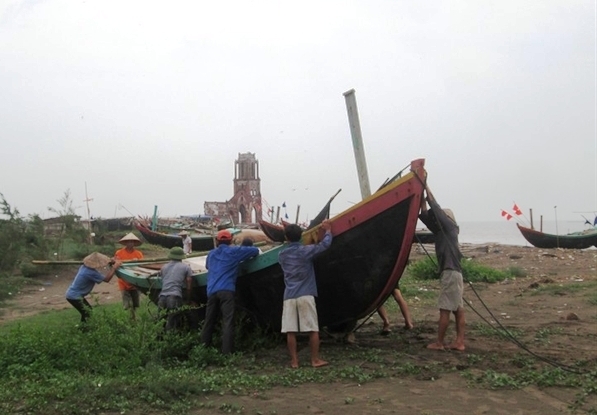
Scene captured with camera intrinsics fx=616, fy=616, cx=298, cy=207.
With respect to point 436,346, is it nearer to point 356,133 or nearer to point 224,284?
point 224,284

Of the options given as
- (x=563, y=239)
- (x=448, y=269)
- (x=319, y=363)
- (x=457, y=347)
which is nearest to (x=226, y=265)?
(x=319, y=363)

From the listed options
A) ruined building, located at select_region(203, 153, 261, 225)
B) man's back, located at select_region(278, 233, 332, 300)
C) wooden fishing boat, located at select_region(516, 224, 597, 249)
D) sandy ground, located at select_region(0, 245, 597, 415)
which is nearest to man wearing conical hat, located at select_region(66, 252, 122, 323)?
sandy ground, located at select_region(0, 245, 597, 415)

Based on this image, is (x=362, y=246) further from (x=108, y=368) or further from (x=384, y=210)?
(x=108, y=368)

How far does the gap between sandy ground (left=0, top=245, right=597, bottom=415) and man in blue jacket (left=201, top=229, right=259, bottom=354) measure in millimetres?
556

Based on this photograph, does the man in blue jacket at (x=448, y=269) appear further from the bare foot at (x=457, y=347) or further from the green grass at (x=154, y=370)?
the green grass at (x=154, y=370)

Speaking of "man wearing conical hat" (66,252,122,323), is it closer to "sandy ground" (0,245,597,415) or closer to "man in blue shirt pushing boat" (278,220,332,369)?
"sandy ground" (0,245,597,415)

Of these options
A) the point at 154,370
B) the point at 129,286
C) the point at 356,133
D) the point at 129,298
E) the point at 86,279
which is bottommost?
the point at 154,370

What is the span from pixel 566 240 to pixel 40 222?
21.9 metres

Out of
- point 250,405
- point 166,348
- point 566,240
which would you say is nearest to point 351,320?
point 166,348

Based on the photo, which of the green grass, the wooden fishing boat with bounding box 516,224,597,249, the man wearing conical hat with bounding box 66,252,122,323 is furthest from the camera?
the wooden fishing boat with bounding box 516,224,597,249

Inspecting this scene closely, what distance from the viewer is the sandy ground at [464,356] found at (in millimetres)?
4441

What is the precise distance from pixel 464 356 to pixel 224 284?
2533 millimetres

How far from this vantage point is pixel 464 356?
5973 millimetres

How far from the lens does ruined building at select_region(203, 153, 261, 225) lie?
1748 inches
